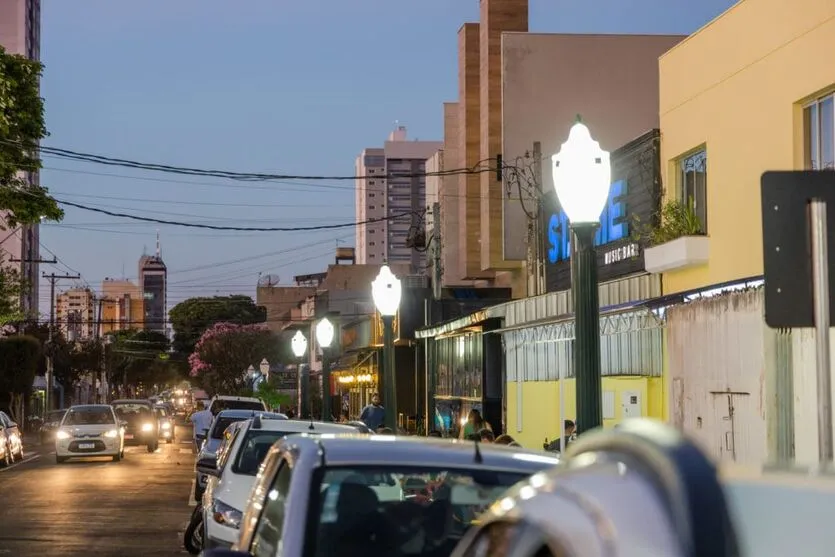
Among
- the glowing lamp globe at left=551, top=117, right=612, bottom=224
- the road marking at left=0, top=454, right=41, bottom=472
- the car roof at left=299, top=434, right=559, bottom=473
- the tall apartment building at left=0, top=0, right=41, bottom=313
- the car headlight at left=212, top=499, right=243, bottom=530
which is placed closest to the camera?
the car roof at left=299, top=434, right=559, bottom=473

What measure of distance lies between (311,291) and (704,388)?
105994mm

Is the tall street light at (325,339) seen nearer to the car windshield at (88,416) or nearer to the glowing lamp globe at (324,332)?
the glowing lamp globe at (324,332)

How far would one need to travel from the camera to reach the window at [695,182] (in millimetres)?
19016

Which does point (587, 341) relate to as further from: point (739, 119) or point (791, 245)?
point (739, 119)

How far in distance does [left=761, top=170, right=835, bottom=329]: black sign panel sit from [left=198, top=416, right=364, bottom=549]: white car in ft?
22.4

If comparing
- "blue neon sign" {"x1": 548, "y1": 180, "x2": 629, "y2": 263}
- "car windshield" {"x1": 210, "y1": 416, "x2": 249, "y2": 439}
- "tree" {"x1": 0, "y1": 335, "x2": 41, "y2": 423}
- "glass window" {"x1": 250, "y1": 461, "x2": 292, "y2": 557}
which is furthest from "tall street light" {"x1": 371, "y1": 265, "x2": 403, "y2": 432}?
"tree" {"x1": 0, "y1": 335, "x2": 41, "y2": 423}

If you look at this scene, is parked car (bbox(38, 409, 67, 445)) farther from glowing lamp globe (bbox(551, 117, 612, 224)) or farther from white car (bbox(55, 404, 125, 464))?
glowing lamp globe (bbox(551, 117, 612, 224))

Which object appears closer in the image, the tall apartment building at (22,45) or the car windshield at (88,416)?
the car windshield at (88,416)

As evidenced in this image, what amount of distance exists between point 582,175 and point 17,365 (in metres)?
60.2

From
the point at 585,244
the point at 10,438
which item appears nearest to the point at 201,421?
the point at 10,438

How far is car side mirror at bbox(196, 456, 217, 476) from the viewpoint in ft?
48.8

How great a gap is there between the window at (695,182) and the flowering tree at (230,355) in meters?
77.0

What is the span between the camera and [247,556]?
530 centimetres

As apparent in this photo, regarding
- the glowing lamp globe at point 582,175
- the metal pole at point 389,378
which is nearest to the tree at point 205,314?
the metal pole at point 389,378
